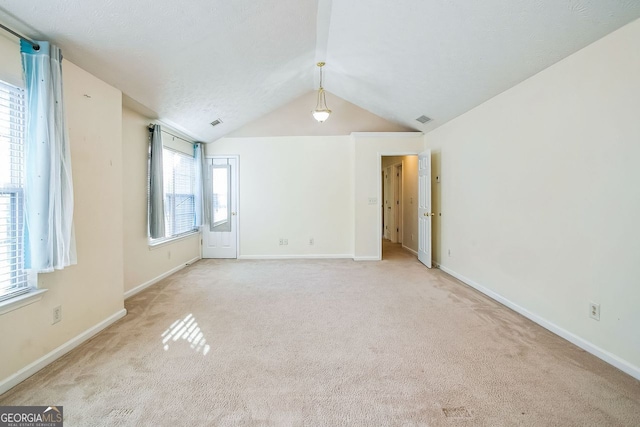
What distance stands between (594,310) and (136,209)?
188 inches

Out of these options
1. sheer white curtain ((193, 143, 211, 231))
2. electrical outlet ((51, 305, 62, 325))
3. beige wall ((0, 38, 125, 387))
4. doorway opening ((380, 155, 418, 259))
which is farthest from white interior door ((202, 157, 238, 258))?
electrical outlet ((51, 305, 62, 325))

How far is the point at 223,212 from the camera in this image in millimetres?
5398

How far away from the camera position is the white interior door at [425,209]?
4.53 metres

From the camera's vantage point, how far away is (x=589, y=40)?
2.06m

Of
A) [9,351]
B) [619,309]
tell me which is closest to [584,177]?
[619,309]

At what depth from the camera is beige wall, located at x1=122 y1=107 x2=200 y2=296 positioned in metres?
3.33

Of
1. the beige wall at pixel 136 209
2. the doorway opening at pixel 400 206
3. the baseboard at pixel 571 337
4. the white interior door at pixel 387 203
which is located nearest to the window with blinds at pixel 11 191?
the beige wall at pixel 136 209

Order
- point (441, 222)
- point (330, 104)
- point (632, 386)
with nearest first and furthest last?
point (632, 386), point (441, 222), point (330, 104)

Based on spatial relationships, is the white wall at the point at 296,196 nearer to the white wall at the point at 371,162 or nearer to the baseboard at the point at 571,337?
the white wall at the point at 371,162

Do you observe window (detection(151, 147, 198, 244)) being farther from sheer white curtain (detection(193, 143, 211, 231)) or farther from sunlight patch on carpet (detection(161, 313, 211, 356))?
sunlight patch on carpet (detection(161, 313, 211, 356))

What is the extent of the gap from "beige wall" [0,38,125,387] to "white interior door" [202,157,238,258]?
265 cm

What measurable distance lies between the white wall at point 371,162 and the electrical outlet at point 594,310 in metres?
3.23

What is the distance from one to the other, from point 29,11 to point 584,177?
402 cm

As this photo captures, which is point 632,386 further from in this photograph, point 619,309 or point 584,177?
point 584,177
